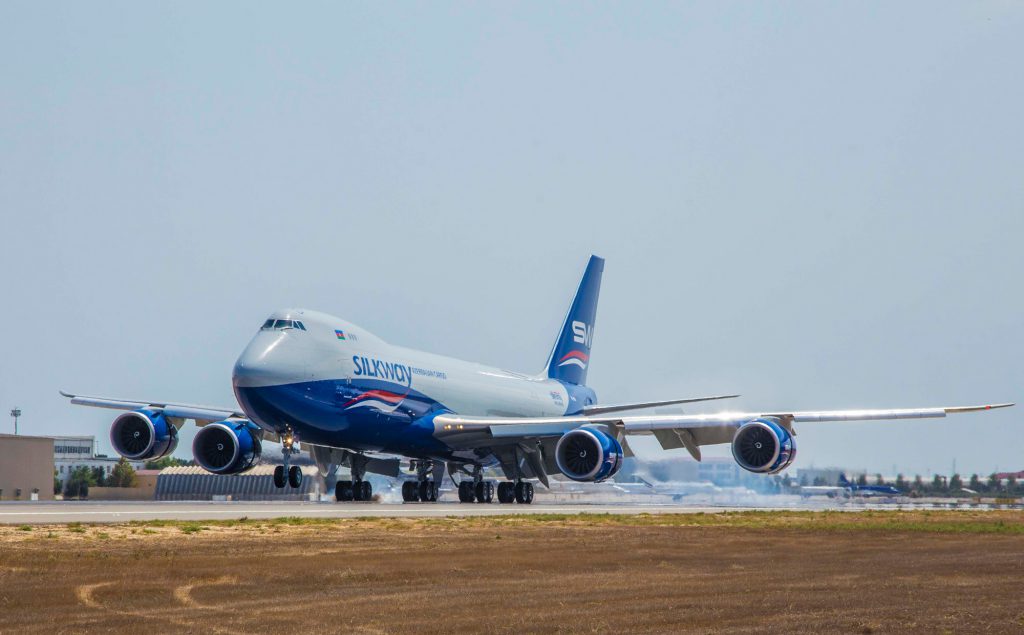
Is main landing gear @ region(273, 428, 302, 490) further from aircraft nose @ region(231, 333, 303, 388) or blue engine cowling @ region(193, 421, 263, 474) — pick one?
blue engine cowling @ region(193, 421, 263, 474)

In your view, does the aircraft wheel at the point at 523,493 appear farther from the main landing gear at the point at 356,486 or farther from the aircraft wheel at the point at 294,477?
the aircraft wheel at the point at 294,477

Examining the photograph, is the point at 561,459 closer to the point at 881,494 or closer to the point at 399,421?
the point at 399,421

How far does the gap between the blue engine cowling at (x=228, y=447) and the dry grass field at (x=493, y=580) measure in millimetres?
15213

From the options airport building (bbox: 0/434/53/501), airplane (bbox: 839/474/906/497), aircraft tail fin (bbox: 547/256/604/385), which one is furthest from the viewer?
airplane (bbox: 839/474/906/497)

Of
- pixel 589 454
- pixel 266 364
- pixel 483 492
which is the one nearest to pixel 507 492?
pixel 483 492

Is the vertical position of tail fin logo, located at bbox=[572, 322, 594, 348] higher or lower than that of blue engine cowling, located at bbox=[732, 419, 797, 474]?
higher

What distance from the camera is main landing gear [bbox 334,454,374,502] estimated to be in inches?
1868

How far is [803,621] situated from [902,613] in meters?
1.49

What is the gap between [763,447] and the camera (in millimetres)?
41281

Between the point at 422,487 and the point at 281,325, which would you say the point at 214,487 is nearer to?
the point at 422,487

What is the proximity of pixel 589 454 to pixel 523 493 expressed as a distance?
7.71 m

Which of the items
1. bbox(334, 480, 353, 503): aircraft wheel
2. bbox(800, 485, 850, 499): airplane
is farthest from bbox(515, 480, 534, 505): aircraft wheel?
bbox(800, 485, 850, 499): airplane

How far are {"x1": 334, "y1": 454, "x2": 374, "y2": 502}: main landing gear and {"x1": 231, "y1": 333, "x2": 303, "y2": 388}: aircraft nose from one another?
8694 mm

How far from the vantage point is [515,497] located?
5038 centimetres
